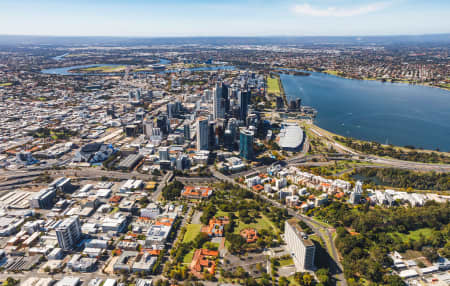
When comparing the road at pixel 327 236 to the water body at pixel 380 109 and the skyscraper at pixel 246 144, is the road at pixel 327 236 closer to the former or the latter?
the skyscraper at pixel 246 144

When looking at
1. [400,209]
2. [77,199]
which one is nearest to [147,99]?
[77,199]

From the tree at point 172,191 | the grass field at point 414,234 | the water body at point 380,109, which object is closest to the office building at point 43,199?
the tree at point 172,191

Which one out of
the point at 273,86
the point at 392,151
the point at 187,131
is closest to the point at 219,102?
the point at 187,131

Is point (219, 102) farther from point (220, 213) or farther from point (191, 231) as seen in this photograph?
point (191, 231)

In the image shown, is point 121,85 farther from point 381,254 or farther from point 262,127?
point 381,254

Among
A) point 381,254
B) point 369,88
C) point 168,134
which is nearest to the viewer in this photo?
point 381,254
